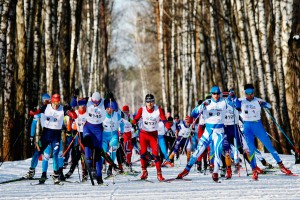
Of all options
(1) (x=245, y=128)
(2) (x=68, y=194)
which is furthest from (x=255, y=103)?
(2) (x=68, y=194)

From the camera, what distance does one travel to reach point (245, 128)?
13.5 metres

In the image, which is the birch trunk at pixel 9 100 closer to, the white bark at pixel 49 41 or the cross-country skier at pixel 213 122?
the white bark at pixel 49 41

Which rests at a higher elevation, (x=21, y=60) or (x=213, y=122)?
(x=21, y=60)

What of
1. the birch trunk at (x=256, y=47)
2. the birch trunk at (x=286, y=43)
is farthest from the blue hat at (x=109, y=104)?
the birch trunk at (x=256, y=47)

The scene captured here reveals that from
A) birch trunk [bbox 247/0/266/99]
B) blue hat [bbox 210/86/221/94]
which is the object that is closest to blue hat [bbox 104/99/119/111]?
blue hat [bbox 210/86/221/94]

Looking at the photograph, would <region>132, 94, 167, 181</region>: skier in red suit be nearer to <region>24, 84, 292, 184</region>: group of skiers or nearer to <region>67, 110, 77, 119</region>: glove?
<region>24, 84, 292, 184</region>: group of skiers

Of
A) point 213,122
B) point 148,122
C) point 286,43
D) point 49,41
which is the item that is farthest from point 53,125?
point 49,41

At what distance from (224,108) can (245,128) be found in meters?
1.30

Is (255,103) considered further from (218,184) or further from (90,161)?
(90,161)

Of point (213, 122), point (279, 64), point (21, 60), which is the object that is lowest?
point (213, 122)

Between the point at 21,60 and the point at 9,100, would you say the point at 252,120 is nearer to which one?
the point at 9,100

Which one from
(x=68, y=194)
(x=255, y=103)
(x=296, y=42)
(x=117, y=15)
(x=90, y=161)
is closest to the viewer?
(x=68, y=194)

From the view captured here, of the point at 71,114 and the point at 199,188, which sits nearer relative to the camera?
the point at 199,188

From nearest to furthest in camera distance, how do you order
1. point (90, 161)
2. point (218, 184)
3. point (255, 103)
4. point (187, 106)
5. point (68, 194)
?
point (68, 194), point (218, 184), point (90, 161), point (255, 103), point (187, 106)
